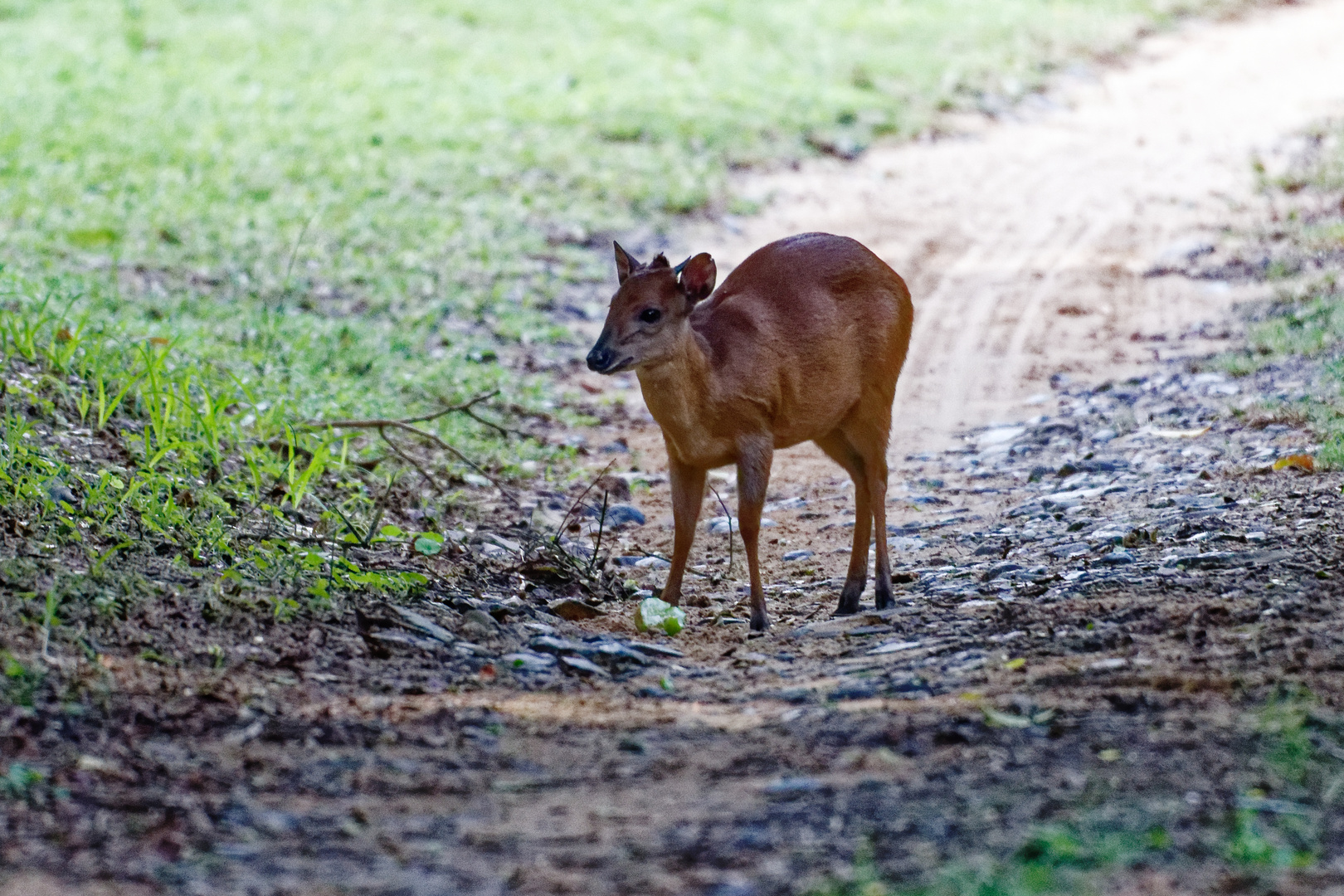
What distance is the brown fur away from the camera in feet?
20.3

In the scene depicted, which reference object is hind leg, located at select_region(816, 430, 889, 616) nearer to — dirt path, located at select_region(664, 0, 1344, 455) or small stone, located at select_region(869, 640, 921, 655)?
small stone, located at select_region(869, 640, 921, 655)

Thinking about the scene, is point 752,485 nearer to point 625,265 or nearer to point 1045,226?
point 625,265

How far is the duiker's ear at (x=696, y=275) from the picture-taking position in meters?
6.25

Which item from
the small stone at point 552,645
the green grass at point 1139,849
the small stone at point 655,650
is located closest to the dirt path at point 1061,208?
the small stone at point 655,650

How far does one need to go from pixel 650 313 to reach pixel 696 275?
11.4 inches

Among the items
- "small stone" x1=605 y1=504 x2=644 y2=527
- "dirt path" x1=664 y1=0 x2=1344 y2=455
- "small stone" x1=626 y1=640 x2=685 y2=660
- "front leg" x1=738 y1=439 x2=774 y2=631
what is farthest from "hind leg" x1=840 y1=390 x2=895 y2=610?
"dirt path" x1=664 y1=0 x2=1344 y2=455

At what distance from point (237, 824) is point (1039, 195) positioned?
12886 mm

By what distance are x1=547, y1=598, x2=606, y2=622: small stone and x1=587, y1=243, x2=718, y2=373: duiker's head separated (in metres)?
0.93

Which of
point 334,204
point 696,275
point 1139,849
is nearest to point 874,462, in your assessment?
point 696,275

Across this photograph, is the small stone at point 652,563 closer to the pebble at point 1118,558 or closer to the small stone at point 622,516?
the small stone at point 622,516

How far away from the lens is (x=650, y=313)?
614 cm

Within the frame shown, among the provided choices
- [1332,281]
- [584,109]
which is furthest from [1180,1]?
[1332,281]

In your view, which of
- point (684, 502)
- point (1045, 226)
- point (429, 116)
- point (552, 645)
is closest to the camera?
point (552, 645)

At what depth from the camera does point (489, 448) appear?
8.61m
